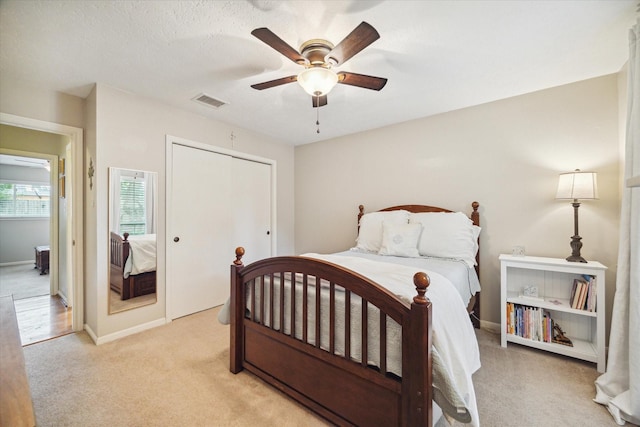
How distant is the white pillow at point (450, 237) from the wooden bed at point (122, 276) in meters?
2.88

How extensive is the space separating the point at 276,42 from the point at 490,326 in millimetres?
3190

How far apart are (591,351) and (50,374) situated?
4.15m

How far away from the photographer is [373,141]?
359 cm

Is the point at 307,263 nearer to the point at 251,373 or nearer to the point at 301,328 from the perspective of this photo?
the point at 301,328

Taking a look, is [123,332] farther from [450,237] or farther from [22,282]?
[22,282]

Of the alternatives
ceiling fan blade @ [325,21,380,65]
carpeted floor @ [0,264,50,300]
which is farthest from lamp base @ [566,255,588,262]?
carpeted floor @ [0,264,50,300]

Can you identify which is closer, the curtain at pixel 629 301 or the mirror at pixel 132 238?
the curtain at pixel 629 301

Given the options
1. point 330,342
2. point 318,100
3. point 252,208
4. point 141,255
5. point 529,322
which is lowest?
point 529,322

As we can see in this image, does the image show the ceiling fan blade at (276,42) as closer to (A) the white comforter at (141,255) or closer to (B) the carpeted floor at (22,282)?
(A) the white comforter at (141,255)

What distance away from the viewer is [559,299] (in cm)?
233

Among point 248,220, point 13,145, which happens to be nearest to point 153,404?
point 248,220

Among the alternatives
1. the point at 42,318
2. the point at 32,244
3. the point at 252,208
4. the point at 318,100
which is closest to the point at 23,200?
the point at 32,244

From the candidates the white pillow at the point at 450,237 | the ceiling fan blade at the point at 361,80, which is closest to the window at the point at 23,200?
the ceiling fan blade at the point at 361,80

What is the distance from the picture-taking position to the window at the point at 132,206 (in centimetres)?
258
